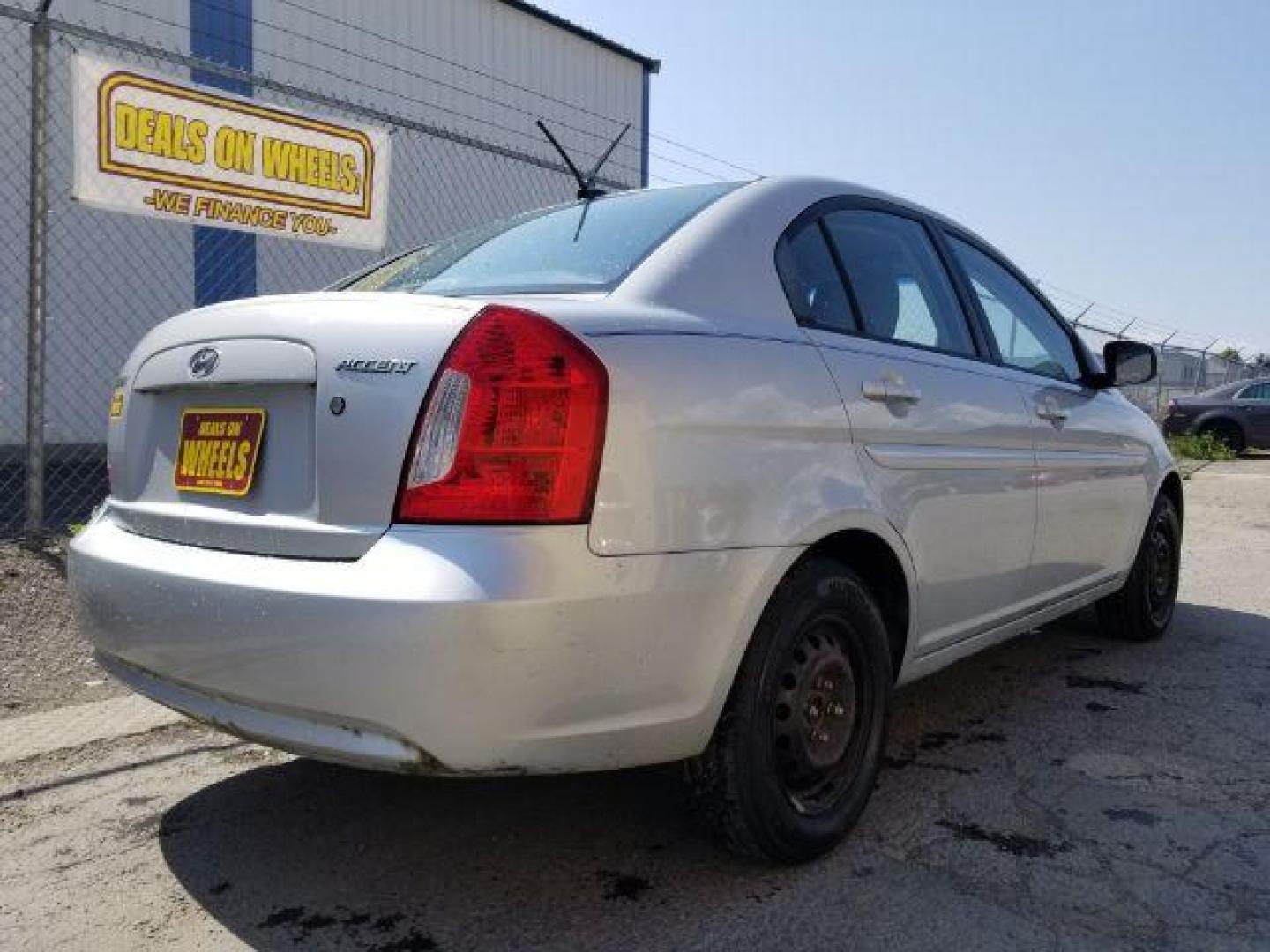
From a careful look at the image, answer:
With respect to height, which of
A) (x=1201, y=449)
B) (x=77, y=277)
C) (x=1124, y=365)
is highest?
(x=77, y=277)

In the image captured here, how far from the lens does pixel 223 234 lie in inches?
376

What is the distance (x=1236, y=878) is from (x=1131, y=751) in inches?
35.1

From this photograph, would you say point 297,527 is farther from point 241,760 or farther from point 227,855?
point 241,760

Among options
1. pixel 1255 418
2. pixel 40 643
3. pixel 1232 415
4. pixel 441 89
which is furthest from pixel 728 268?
pixel 1255 418

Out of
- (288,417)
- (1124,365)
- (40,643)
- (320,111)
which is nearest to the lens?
(288,417)

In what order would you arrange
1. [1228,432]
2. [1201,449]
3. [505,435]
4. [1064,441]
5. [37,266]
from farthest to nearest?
[1228,432] < [1201,449] < [37,266] < [1064,441] < [505,435]

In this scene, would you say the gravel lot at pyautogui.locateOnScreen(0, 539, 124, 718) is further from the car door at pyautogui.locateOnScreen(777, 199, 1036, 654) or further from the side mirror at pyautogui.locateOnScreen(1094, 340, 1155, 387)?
the side mirror at pyautogui.locateOnScreen(1094, 340, 1155, 387)

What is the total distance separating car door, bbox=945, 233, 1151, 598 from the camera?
3.59 m

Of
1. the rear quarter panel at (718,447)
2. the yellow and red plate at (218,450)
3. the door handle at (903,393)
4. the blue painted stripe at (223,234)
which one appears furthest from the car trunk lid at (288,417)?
the blue painted stripe at (223,234)

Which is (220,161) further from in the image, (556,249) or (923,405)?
(923,405)

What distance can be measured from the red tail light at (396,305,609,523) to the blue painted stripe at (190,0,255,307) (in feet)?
26.7

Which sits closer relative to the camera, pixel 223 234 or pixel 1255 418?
pixel 223 234

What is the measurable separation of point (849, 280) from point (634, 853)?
157 centimetres

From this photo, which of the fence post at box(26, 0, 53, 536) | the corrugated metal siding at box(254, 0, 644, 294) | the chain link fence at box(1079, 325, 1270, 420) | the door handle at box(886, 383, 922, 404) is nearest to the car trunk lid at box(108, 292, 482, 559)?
the door handle at box(886, 383, 922, 404)
